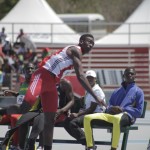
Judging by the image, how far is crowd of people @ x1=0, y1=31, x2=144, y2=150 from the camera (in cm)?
1160

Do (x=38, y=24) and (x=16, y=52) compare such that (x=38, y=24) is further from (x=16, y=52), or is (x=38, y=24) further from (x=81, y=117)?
Result: (x=81, y=117)

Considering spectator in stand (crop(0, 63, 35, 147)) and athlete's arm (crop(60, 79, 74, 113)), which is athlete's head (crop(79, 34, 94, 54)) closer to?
athlete's arm (crop(60, 79, 74, 113))

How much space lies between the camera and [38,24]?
28.6 meters

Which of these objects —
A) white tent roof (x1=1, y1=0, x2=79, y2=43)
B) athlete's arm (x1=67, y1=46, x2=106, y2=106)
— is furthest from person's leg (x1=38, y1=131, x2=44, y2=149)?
white tent roof (x1=1, y1=0, x2=79, y2=43)

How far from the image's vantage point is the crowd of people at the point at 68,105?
11.6 m

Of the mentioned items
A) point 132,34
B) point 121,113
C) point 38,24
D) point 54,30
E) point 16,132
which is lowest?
point 16,132

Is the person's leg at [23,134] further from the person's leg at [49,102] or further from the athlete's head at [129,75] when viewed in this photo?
the athlete's head at [129,75]

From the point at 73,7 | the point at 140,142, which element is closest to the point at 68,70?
the point at 140,142

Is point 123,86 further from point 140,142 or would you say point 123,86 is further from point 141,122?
point 141,122

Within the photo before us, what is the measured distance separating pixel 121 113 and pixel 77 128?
753mm

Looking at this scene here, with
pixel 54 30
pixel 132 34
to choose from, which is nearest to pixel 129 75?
pixel 132 34

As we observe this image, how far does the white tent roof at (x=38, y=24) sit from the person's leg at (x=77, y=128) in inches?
597

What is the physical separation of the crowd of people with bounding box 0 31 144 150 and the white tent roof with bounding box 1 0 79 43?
14.9 m

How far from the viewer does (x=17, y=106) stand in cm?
1351
